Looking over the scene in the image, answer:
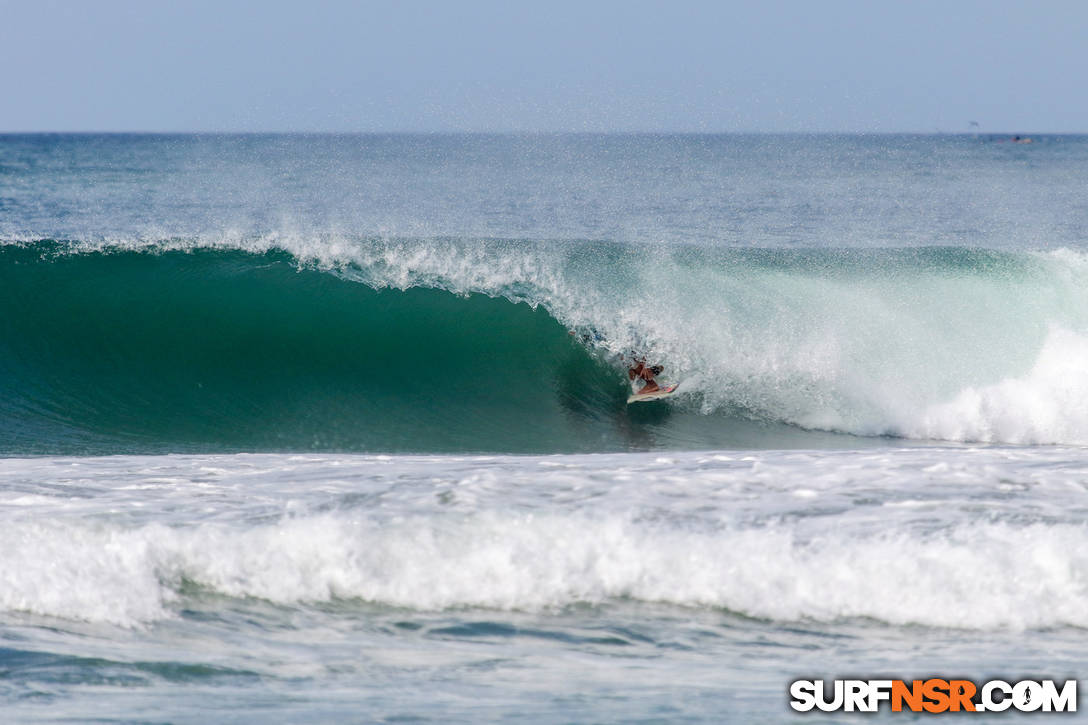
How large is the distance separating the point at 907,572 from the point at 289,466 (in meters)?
3.74

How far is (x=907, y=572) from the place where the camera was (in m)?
4.75

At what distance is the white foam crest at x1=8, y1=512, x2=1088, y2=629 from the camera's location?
4.62 metres

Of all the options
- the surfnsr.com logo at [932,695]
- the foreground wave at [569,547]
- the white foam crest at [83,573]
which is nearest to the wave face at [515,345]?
the foreground wave at [569,547]

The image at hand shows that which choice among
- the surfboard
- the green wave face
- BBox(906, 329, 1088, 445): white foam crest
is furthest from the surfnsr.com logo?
the surfboard

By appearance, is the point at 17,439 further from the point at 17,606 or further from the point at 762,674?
the point at 762,674

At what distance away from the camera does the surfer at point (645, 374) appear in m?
9.75

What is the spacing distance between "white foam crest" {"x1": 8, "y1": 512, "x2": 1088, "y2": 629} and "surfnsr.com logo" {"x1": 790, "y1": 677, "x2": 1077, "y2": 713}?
632 mm

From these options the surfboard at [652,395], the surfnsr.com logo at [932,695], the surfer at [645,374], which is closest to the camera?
the surfnsr.com logo at [932,695]

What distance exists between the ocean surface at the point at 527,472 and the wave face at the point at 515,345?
0.04m

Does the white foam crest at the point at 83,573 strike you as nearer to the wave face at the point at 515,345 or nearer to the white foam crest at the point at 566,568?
the white foam crest at the point at 566,568

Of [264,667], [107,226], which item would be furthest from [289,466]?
[107,226]

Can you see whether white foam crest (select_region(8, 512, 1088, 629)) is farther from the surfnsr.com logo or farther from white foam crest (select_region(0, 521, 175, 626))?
the surfnsr.com logo

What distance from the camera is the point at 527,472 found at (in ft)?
20.2

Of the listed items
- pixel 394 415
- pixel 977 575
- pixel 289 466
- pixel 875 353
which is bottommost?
pixel 977 575
